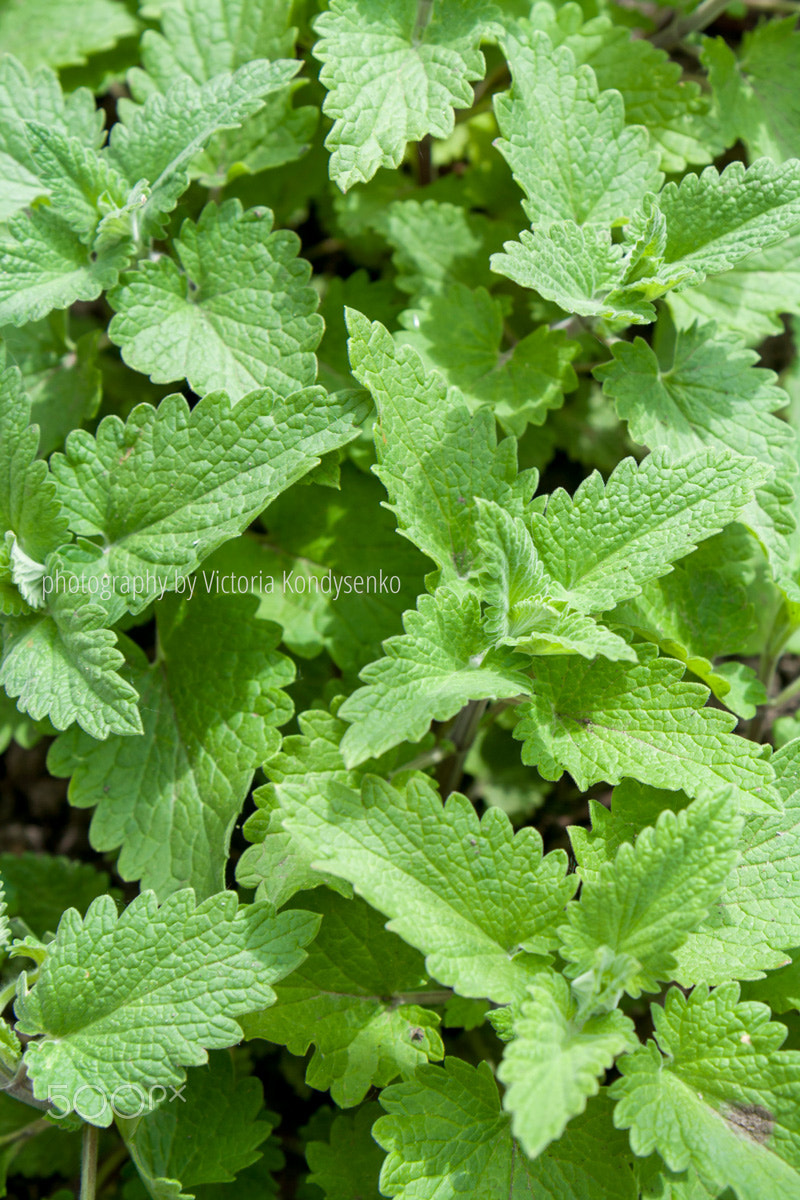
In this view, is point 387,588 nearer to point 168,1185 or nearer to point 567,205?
point 567,205

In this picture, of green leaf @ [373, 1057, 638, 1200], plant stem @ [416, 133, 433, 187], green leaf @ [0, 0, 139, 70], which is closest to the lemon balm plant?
green leaf @ [373, 1057, 638, 1200]

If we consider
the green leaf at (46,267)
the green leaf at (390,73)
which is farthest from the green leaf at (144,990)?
the green leaf at (390,73)

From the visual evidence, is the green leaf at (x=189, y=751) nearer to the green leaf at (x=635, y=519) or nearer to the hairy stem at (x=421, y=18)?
the green leaf at (x=635, y=519)

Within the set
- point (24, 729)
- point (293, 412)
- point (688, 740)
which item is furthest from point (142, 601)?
point (688, 740)

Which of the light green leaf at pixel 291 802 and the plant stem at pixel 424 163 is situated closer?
the light green leaf at pixel 291 802

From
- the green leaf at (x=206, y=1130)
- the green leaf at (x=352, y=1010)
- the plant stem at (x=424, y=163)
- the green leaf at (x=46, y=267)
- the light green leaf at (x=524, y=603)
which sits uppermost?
the plant stem at (x=424, y=163)

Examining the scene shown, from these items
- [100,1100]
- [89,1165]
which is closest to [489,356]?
[100,1100]

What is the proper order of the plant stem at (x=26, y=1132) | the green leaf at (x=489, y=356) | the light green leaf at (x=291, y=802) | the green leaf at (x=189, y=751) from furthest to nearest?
the green leaf at (x=489, y=356), the plant stem at (x=26, y=1132), the green leaf at (x=189, y=751), the light green leaf at (x=291, y=802)

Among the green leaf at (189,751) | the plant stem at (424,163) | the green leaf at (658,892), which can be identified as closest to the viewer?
the green leaf at (658,892)
